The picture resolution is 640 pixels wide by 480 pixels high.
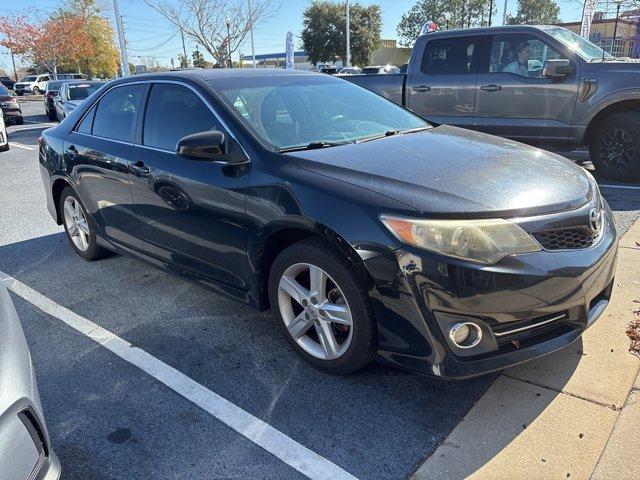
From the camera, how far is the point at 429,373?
2441 millimetres

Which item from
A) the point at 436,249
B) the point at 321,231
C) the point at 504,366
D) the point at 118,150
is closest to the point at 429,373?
the point at 504,366

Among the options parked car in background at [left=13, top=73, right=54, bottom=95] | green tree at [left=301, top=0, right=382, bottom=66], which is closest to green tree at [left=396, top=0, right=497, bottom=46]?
green tree at [left=301, top=0, right=382, bottom=66]

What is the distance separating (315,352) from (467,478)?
41.2 inches

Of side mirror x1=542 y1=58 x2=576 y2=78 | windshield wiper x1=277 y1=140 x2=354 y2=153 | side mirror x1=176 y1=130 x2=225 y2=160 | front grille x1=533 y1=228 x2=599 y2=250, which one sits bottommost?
front grille x1=533 y1=228 x2=599 y2=250

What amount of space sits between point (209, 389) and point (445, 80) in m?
6.13

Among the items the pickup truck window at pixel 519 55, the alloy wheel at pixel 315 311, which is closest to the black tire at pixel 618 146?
the pickup truck window at pixel 519 55

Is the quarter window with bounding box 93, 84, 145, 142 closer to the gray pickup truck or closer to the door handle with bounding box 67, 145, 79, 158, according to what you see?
the door handle with bounding box 67, 145, 79, 158

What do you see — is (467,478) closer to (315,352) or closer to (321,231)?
(315,352)

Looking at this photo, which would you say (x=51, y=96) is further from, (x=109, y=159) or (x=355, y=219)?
(x=355, y=219)

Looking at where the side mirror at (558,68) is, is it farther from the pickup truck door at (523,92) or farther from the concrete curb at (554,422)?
the concrete curb at (554,422)

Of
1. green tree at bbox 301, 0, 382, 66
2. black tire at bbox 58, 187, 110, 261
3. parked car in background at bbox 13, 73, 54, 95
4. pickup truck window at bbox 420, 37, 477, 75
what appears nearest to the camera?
black tire at bbox 58, 187, 110, 261

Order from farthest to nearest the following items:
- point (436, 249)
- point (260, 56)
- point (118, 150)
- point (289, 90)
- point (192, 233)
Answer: point (260, 56)
point (118, 150)
point (289, 90)
point (192, 233)
point (436, 249)

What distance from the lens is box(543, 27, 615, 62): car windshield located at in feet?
22.2

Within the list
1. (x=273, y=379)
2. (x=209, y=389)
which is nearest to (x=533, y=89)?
(x=273, y=379)
